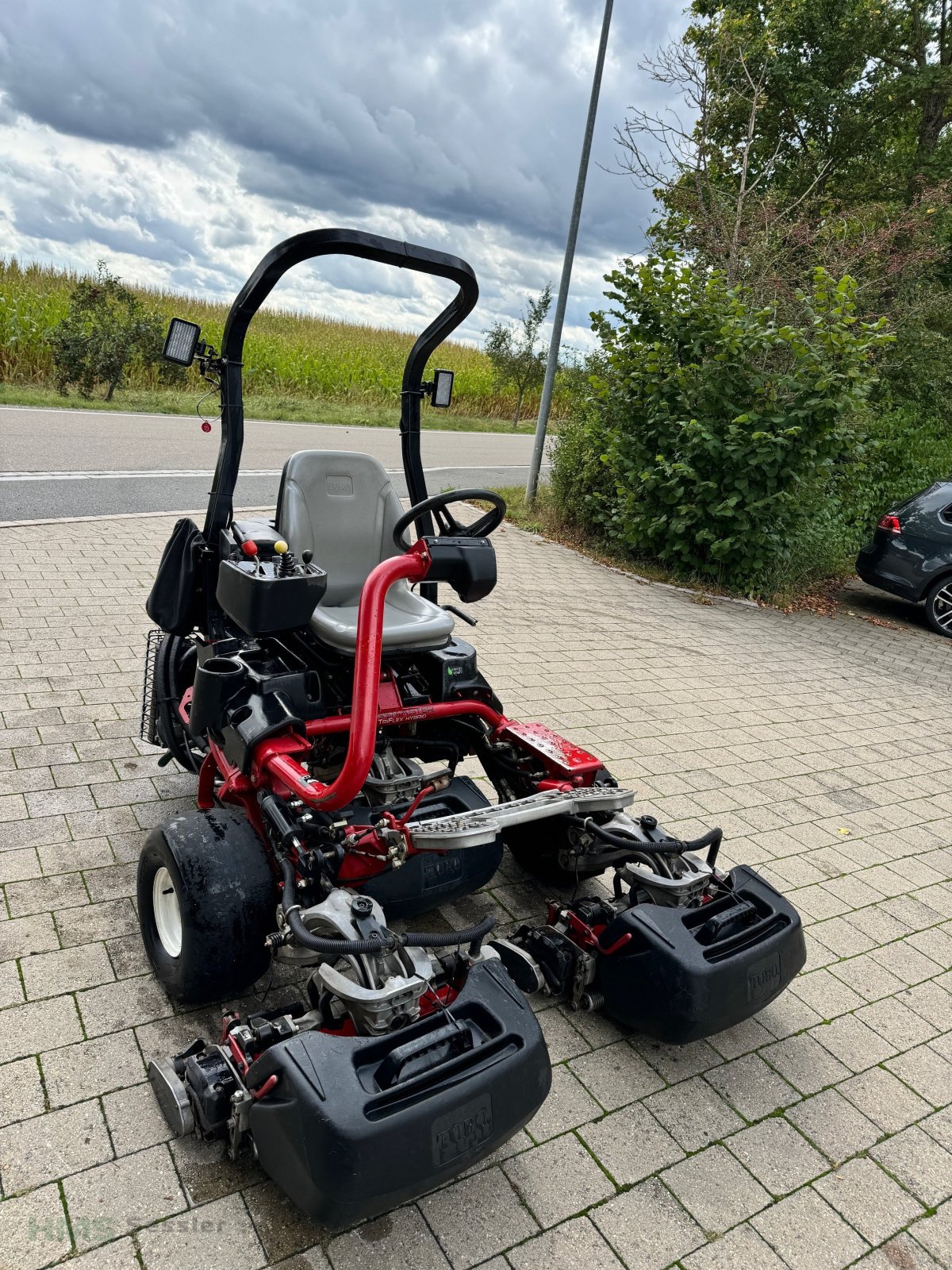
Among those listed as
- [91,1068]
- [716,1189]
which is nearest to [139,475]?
[91,1068]

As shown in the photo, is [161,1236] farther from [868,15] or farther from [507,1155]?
[868,15]

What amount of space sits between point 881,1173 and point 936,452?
11872 millimetres

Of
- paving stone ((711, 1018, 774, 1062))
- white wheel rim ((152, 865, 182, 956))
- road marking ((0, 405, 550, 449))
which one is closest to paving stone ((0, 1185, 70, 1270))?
white wheel rim ((152, 865, 182, 956))

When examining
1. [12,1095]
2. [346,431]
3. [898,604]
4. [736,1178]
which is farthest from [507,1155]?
[346,431]

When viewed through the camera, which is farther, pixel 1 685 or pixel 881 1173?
pixel 1 685

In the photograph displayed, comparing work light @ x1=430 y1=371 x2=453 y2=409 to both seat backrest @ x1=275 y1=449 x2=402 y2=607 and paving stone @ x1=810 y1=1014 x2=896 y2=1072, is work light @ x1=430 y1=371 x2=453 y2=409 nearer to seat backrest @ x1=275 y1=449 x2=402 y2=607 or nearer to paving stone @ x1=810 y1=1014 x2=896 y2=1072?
seat backrest @ x1=275 y1=449 x2=402 y2=607

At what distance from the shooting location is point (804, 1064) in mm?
3129

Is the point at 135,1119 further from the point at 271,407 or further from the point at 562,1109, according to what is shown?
the point at 271,407

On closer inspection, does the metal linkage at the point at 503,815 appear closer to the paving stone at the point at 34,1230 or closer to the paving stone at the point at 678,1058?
the paving stone at the point at 678,1058

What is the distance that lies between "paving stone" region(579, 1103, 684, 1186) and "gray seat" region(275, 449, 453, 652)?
193cm

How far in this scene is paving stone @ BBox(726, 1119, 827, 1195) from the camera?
2.63 m

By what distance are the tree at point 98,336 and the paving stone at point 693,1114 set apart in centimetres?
1560

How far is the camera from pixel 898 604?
10.9 meters

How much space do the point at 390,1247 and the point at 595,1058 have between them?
942mm
